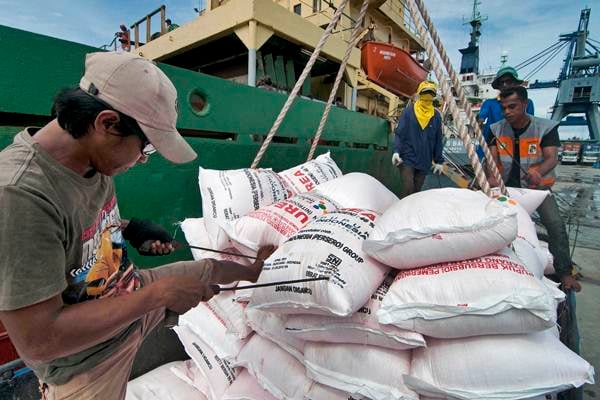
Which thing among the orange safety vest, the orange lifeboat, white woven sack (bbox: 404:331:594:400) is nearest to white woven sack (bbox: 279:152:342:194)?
white woven sack (bbox: 404:331:594:400)

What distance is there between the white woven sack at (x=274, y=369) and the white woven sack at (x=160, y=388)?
16.6 inches

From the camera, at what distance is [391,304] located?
3.34 ft

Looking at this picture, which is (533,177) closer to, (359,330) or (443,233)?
(443,233)

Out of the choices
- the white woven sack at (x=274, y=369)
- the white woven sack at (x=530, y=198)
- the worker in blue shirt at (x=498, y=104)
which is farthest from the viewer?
the worker in blue shirt at (x=498, y=104)

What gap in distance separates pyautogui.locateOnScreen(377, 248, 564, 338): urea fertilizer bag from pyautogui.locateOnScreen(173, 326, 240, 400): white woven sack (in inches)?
37.7

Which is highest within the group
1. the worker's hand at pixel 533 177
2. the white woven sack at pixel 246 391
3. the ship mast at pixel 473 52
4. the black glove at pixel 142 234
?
the ship mast at pixel 473 52

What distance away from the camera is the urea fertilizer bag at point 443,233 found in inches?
40.7

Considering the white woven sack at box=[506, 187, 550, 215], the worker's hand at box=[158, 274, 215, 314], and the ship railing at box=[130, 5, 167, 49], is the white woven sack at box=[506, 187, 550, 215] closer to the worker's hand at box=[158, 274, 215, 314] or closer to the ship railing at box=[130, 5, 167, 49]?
the worker's hand at box=[158, 274, 215, 314]

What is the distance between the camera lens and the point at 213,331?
1604 millimetres

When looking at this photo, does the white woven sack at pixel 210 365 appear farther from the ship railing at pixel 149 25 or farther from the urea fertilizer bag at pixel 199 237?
the ship railing at pixel 149 25

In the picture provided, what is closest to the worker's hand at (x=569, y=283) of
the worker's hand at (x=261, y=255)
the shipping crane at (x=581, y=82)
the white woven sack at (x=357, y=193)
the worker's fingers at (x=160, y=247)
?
the white woven sack at (x=357, y=193)

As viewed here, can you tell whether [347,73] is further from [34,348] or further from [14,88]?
[34,348]

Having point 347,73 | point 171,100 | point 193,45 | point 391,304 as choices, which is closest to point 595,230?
point 347,73

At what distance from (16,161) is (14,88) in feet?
3.33
